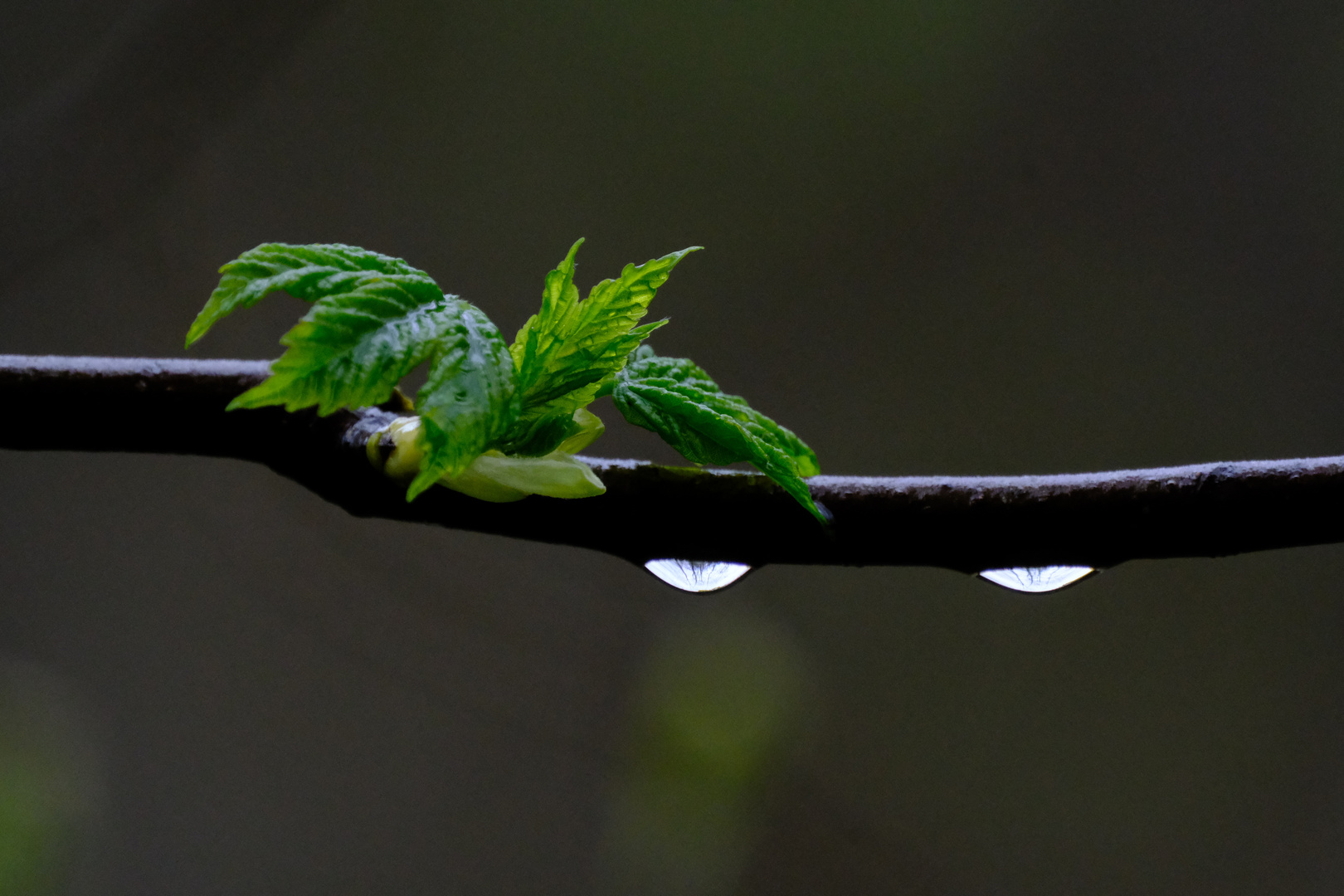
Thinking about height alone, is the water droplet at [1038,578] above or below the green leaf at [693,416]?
below

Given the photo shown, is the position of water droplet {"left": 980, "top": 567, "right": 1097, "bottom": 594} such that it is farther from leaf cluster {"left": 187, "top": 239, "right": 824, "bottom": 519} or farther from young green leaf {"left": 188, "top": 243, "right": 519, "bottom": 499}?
young green leaf {"left": 188, "top": 243, "right": 519, "bottom": 499}

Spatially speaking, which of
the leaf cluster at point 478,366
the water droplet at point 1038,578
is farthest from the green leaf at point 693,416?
the water droplet at point 1038,578

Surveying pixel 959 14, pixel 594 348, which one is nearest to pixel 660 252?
pixel 959 14

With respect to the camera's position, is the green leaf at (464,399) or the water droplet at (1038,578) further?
the water droplet at (1038,578)

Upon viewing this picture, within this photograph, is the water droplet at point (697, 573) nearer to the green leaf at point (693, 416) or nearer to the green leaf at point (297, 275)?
Result: the green leaf at point (693, 416)

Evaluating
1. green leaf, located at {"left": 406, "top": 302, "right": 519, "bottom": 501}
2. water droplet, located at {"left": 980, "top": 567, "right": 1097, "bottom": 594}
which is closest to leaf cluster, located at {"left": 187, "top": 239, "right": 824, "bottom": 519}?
green leaf, located at {"left": 406, "top": 302, "right": 519, "bottom": 501}

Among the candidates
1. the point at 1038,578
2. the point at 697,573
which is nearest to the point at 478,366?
the point at 697,573

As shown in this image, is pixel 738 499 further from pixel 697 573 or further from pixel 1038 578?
pixel 1038 578
